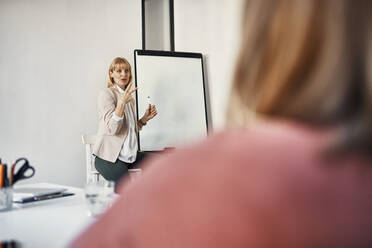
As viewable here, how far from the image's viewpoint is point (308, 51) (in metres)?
0.34

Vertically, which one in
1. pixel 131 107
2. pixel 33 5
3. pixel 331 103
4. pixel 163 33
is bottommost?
pixel 331 103

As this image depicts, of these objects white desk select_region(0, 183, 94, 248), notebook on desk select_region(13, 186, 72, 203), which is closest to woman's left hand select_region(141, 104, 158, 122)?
notebook on desk select_region(13, 186, 72, 203)

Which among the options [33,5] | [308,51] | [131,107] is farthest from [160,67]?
[308,51]

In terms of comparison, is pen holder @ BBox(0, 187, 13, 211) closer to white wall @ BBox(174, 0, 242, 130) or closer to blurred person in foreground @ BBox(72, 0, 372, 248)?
blurred person in foreground @ BBox(72, 0, 372, 248)

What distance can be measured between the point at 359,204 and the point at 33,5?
3786 millimetres

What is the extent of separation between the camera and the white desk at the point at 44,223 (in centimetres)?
107

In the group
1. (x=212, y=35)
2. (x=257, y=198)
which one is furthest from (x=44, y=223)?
(x=212, y=35)

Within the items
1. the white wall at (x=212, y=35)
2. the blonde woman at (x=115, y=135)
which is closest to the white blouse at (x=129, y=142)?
the blonde woman at (x=115, y=135)

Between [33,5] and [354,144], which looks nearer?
[354,144]

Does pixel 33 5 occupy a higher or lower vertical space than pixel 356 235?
higher

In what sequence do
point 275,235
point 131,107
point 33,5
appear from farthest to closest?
1. point 33,5
2. point 131,107
3. point 275,235

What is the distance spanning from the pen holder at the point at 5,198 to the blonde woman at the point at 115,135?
1.54m

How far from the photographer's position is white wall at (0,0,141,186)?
11.4 ft

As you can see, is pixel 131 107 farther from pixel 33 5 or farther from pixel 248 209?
pixel 248 209
